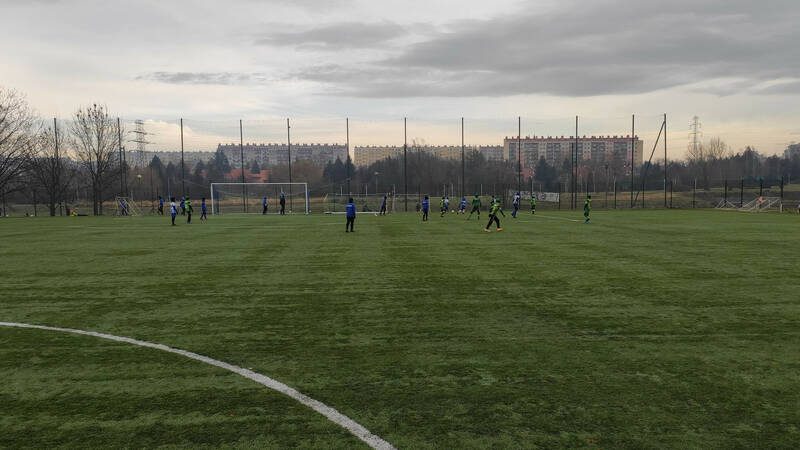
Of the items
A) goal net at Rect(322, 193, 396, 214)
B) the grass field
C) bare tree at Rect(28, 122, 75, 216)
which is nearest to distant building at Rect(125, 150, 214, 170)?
bare tree at Rect(28, 122, 75, 216)

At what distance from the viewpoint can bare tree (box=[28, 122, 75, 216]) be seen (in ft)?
163

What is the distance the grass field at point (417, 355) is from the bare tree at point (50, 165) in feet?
152

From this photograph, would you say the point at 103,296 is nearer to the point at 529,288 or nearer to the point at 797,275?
the point at 529,288

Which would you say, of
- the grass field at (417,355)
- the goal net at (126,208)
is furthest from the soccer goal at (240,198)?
the grass field at (417,355)

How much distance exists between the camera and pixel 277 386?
4.78 metres

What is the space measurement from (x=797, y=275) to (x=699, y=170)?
101982mm

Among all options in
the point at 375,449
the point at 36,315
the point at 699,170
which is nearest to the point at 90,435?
the point at 375,449

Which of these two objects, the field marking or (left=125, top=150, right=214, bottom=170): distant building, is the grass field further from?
(left=125, top=150, right=214, bottom=170): distant building

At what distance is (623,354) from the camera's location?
5.68 m

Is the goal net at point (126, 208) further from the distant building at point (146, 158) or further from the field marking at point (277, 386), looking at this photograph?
the field marking at point (277, 386)

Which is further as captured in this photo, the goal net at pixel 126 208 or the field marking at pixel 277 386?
the goal net at pixel 126 208

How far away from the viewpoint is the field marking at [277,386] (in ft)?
12.4

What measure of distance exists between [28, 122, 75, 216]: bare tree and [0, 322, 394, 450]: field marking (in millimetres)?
52099

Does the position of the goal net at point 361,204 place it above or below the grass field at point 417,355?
above
